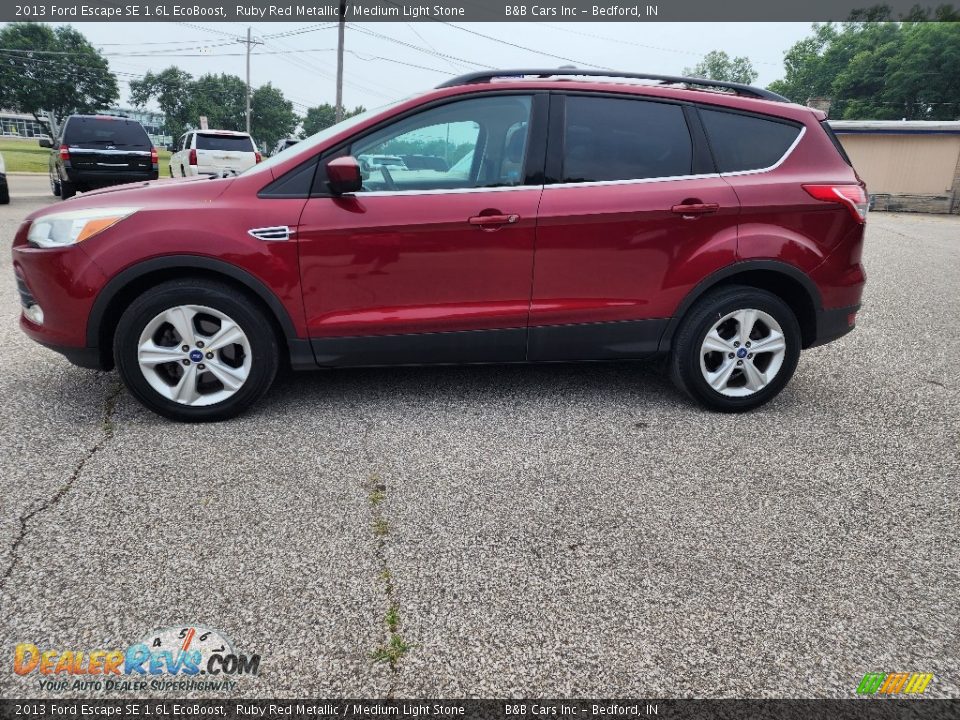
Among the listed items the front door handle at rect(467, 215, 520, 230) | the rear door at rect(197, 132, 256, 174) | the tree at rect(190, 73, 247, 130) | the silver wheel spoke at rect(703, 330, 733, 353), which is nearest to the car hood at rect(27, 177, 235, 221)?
the front door handle at rect(467, 215, 520, 230)

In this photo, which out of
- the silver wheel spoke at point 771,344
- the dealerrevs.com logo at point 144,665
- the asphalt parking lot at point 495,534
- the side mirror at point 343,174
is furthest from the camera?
the silver wheel spoke at point 771,344

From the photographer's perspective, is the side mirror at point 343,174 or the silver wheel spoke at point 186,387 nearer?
the side mirror at point 343,174

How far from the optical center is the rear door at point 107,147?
1338 cm

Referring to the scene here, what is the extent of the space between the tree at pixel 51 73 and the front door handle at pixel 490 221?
74.5 meters

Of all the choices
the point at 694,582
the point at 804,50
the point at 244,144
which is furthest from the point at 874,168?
the point at 804,50

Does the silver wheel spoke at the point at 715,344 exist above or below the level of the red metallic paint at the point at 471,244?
below

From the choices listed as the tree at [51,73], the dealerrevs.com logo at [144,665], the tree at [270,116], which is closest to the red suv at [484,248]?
the dealerrevs.com logo at [144,665]

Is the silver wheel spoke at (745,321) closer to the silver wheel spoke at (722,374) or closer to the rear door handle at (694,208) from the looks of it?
the silver wheel spoke at (722,374)

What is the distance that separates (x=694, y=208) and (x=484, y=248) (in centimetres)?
118

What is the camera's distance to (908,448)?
3.59 m

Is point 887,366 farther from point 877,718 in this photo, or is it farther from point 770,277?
point 877,718

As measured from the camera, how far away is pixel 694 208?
145 inches

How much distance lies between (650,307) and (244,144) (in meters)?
15.2

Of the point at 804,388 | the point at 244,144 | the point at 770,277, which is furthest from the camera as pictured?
the point at 244,144
